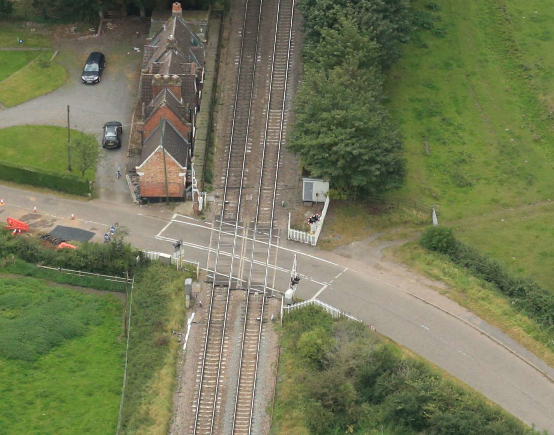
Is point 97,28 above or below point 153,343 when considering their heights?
above

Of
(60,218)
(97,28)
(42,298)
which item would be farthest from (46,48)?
(42,298)

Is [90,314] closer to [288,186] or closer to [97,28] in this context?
[288,186]

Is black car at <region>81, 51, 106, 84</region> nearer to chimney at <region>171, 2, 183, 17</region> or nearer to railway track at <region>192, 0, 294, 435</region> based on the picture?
chimney at <region>171, 2, 183, 17</region>

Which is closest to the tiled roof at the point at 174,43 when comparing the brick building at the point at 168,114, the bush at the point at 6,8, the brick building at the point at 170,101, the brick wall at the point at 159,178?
the brick building at the point at 170,101

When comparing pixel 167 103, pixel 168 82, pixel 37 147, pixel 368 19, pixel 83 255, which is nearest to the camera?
pixel 83 255

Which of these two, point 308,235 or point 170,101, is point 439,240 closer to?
point 308,235

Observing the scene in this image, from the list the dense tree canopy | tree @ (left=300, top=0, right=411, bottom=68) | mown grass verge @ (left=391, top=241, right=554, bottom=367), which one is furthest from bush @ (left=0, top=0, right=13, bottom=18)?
mown grass verge @ (left=391, top=241, right=554, bottom=367)

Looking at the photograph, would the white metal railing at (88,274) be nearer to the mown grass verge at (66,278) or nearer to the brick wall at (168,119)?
the mown grass verge at (66,278)

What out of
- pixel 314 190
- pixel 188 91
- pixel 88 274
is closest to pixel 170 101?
pixel 188 91
